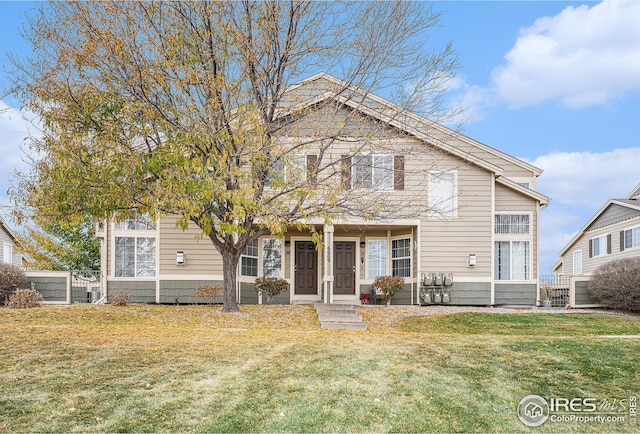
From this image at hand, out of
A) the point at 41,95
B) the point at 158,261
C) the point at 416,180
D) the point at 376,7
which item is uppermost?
the point at 376,7

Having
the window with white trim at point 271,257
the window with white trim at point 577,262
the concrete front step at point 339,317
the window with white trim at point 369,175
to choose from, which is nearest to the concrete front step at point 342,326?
the concrete front step at point 339,317

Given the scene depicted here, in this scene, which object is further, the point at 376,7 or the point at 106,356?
the point at 376,7

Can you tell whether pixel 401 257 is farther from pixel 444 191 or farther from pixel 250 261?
pixel 250 261

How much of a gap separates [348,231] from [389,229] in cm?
144

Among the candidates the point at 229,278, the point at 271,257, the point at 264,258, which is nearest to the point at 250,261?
the point at 264,258

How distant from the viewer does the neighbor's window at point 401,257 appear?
66.1 ft

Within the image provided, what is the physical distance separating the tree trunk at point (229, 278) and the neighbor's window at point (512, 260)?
30.8 ft

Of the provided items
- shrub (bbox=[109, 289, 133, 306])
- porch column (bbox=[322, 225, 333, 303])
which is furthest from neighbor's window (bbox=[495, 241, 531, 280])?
shrub (bbox=[109, 289, 133, 306])

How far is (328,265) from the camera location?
18766mm

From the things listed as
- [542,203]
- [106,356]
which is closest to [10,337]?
[106,356]

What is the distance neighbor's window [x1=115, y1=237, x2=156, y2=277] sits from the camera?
62.3 feet

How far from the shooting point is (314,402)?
6922mm

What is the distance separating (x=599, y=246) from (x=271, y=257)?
18.1 metres

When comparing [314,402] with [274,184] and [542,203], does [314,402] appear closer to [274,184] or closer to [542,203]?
[274,184]
